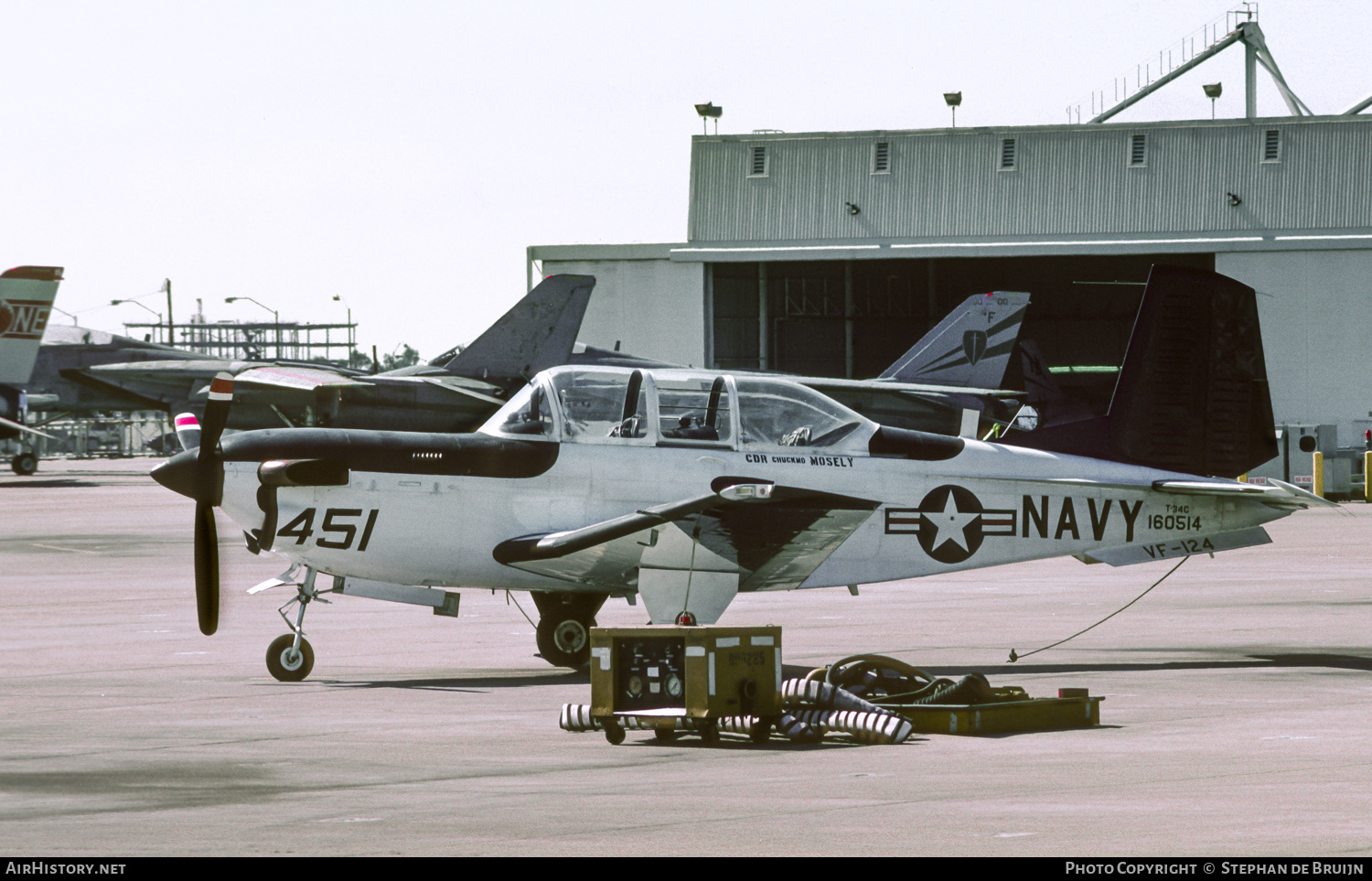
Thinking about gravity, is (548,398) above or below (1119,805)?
above

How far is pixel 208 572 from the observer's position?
12.6 metres

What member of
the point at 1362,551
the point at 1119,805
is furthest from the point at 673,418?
the point at 1362,551

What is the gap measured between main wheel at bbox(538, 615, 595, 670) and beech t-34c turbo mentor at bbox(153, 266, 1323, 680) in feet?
0.08

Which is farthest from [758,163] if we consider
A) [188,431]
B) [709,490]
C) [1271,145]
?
[709,490]

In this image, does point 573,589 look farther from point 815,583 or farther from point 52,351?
point 52,351

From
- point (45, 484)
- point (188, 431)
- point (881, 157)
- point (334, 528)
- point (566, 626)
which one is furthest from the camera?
point (881, 157)

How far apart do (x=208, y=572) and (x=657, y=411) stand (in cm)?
376

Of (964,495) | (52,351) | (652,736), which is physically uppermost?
(52,351)

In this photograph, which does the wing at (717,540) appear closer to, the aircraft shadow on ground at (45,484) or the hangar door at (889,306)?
the aircraft shadow on ground at (45,484)

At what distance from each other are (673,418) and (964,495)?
2625 millimetres

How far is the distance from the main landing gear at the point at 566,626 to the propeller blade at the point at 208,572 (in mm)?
2765

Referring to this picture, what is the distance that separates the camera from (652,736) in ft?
34.1

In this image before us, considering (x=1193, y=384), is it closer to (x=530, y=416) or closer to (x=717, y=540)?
(x=717, y=540)

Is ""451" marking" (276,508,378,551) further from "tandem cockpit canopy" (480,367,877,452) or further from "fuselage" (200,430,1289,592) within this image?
"tandem cockpit canopy" (480,367,877,452)
